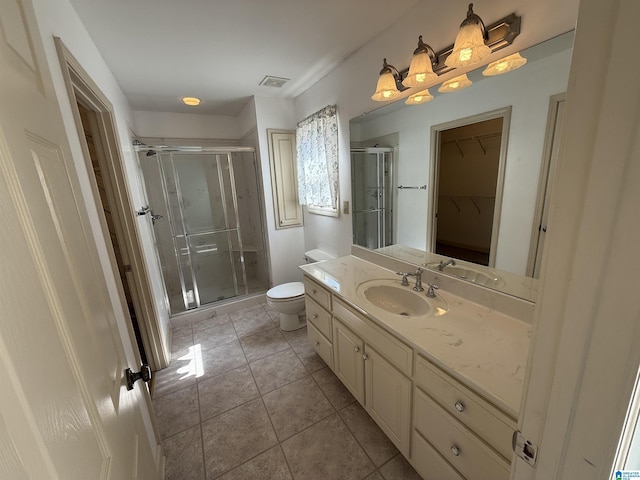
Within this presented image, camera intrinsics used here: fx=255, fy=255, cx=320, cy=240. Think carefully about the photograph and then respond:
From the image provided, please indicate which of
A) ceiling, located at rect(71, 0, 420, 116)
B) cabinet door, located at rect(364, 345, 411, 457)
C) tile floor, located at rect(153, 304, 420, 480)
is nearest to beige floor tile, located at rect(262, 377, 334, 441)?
tile floor, located at rect(153, 304, 420, 480)

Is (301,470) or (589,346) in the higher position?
(589,346)

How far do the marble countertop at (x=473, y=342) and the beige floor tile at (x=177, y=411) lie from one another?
131cm

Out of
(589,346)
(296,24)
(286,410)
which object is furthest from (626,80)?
(286,410)

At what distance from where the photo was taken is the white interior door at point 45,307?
30 cm

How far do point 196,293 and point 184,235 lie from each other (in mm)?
719

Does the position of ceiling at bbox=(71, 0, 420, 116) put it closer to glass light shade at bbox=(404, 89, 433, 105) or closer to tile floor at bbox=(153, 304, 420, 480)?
glass light shade at bbox=(404, 89, 433, 105)

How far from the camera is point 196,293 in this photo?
3062 millimetres

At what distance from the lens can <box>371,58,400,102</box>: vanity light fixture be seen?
4.98 ft

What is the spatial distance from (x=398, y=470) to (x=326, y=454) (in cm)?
38

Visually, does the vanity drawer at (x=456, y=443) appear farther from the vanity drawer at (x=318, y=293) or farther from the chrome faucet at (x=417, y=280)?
the vanity drawer at (x=318, y=293)

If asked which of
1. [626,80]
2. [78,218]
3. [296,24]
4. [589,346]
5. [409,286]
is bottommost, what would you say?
[409,286]

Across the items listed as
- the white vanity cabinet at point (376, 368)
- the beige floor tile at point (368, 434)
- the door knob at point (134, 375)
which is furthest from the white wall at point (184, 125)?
the beige floor tile at point (368, 434)

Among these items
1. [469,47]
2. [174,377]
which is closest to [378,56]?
[469,47]

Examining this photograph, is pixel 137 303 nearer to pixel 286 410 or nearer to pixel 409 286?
pixel 286 410
